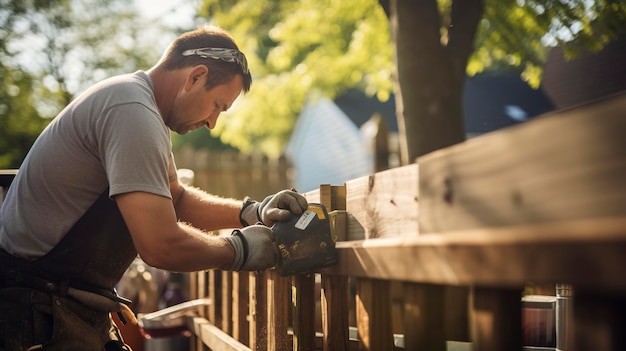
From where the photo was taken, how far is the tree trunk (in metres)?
6.93

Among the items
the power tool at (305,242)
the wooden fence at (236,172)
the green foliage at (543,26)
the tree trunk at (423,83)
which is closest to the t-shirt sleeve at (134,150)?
the power tool at (305,242)

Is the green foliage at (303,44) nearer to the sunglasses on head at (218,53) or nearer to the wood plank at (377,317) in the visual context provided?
the sunglasses on head at (218,53)

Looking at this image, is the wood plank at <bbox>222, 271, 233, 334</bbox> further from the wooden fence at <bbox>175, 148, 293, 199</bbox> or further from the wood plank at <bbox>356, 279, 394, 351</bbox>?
the wooden fence at <bbox>175, 148, 293, 199</bbox>

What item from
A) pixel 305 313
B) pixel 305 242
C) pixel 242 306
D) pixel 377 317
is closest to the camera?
pixel 377 317

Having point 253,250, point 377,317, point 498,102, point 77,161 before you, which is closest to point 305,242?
point 253,250

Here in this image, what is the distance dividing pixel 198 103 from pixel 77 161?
65 cm

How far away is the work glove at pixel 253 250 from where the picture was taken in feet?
9.59

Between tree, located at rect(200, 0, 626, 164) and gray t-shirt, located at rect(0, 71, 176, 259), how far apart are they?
422 centimetres

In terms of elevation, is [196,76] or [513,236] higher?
[196,76]

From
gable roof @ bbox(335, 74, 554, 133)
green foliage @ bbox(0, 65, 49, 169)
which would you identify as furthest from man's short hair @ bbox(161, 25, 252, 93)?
green foliage @ bbox(0, 65, 49, 169)

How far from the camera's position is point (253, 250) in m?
2.93

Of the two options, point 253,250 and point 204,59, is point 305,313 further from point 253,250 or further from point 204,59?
point 204,59

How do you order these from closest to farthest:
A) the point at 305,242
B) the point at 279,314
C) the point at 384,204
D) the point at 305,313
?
the point at 384,204, the point at 305,242, the point at 305,313, the point at 279,314

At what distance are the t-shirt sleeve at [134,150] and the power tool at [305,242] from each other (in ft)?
1.63
